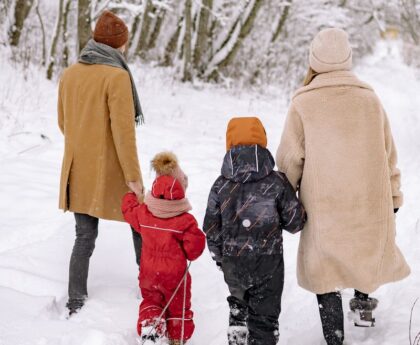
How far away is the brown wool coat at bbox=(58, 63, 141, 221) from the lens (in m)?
3.25

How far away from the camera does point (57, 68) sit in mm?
11539

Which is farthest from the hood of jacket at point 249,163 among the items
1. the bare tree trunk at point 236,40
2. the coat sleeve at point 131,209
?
the bare tree trunk at point 236,40

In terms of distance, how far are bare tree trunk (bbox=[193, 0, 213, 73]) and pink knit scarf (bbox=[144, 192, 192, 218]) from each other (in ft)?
35.8

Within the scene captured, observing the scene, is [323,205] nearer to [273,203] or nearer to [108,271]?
[273,203]

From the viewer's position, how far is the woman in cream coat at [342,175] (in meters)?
2.73

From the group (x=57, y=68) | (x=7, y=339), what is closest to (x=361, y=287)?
(x=7, y=339)

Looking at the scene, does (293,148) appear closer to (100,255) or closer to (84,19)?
(100,255)

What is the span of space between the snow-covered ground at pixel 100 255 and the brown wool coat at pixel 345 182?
0.57m

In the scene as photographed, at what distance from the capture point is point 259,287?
283 cm

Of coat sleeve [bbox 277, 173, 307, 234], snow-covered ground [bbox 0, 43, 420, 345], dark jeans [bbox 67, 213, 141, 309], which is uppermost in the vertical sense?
coat sleeve [bbox 277, 173, 307, 234]

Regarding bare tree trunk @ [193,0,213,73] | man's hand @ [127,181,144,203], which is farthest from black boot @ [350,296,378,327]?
bare tree trunk @ [193,0,213,73]

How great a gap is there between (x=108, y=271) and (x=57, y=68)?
869 centimetres

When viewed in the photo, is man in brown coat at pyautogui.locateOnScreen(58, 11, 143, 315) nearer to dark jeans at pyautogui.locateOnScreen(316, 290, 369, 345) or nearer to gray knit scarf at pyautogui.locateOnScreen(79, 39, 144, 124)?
gray knit scarf at pyautogui.locateOnScreen(79, 39, 144, 124)

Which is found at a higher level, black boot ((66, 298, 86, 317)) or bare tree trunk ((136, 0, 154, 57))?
bare tree trunk ((136, 0, 154, 57))
